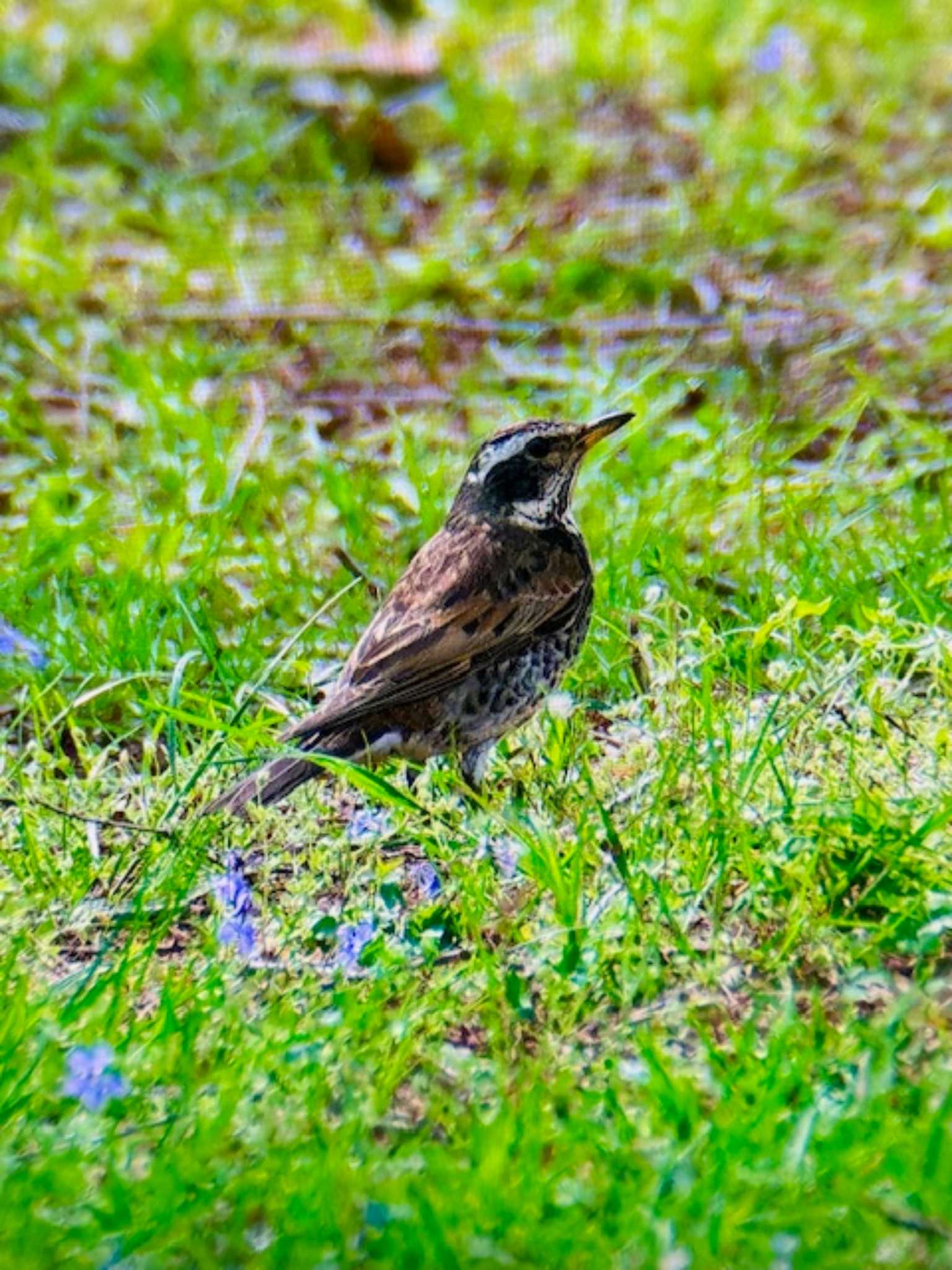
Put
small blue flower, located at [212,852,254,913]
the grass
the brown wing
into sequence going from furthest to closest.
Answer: the brown wing
small blue flower, located at [212,852,254,913]
the grass

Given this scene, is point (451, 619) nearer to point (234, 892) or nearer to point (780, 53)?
point (234, 892)

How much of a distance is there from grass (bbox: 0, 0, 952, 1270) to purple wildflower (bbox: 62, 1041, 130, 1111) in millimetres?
43

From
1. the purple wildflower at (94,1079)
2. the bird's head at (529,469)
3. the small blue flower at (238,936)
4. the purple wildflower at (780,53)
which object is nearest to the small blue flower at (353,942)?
the small blue flower at (238,936)

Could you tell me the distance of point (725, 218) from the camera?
9.29 metres

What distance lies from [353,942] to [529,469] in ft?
5.69

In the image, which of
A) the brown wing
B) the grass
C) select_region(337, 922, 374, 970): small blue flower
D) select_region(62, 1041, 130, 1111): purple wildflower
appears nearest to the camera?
the grass

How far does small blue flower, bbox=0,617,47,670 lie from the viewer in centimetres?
595

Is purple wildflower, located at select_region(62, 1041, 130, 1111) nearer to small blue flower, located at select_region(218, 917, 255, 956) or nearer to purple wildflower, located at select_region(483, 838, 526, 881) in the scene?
small blue flower, located at select_region(218, 917, 255, 956)

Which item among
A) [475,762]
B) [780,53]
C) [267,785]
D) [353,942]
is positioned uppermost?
[780,53]

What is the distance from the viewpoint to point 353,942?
4785 millimetres

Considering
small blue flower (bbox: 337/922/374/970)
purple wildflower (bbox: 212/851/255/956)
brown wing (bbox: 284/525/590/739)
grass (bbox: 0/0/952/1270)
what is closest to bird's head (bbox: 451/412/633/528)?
brown wing (bbox: 284/525/590/739)

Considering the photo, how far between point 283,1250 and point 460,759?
85.2 inches

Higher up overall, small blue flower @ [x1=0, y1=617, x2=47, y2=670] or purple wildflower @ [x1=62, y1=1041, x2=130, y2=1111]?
small blue flower @ [x1=0, y1=617, x2=47, y2=670]

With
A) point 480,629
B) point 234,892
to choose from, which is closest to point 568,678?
point 480,629
